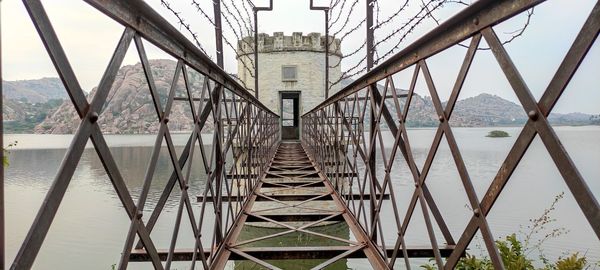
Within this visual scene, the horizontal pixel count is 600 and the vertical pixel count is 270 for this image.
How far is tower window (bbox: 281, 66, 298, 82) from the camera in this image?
15062mm

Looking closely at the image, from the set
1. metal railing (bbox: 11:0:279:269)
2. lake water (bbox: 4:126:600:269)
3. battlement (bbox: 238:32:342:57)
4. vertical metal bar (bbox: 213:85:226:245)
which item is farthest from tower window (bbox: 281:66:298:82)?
metal railing (bbox: 11:0:279:269)

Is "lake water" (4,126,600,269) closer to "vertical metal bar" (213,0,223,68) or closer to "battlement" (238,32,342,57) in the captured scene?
"vertical metal bar" (213,0,223,68)

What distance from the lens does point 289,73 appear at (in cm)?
1515

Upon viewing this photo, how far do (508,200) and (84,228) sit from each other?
15590 mm

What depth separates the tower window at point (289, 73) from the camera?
15.1 m

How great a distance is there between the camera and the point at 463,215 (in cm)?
1184

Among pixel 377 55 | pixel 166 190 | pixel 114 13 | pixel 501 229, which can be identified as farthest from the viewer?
pixel 501 229

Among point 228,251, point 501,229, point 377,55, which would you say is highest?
point 377,55

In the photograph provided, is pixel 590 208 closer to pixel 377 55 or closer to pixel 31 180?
pixel 377 55

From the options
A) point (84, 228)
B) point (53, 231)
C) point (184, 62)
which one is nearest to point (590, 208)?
point (184, 62)

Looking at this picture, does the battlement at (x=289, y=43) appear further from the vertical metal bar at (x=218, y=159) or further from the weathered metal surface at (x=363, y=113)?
the vertical metal bar at (x=218, y=159)

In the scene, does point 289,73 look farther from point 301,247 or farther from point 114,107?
point 301,247

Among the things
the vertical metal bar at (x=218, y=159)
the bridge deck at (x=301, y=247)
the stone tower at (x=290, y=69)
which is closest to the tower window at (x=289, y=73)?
the stone tower at (x=290, y=69)

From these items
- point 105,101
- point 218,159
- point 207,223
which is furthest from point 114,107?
point 207,223
